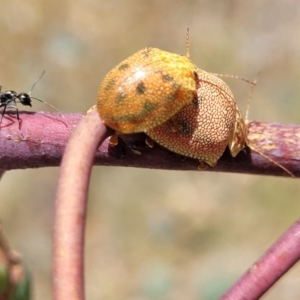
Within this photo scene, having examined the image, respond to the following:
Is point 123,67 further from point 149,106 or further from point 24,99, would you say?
point 24,99

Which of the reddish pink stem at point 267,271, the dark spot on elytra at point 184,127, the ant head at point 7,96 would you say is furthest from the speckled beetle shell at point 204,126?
the ant head at point 7,96

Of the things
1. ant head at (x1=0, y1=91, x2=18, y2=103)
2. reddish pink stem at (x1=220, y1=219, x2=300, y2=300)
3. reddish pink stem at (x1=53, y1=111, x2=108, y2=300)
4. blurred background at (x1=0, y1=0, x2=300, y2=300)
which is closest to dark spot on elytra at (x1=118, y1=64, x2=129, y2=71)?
reddish pink stem at (x1=53, y1=111, x2=108, y2=300)

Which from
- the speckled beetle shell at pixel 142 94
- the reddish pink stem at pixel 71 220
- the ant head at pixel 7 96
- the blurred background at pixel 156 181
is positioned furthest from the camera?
the blurred background at pixel 156 181

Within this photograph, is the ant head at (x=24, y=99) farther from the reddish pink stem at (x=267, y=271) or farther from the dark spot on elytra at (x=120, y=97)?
the reddish pink stem at (x=267, y=271)

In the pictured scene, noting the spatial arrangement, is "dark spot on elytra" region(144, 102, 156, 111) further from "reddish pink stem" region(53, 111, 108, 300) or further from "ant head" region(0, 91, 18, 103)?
"ant head" region(0, 91, 18, 103)

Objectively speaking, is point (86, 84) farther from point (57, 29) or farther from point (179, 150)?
point (179, 150)

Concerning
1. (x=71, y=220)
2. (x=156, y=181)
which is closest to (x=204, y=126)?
(x=71, y=220)
